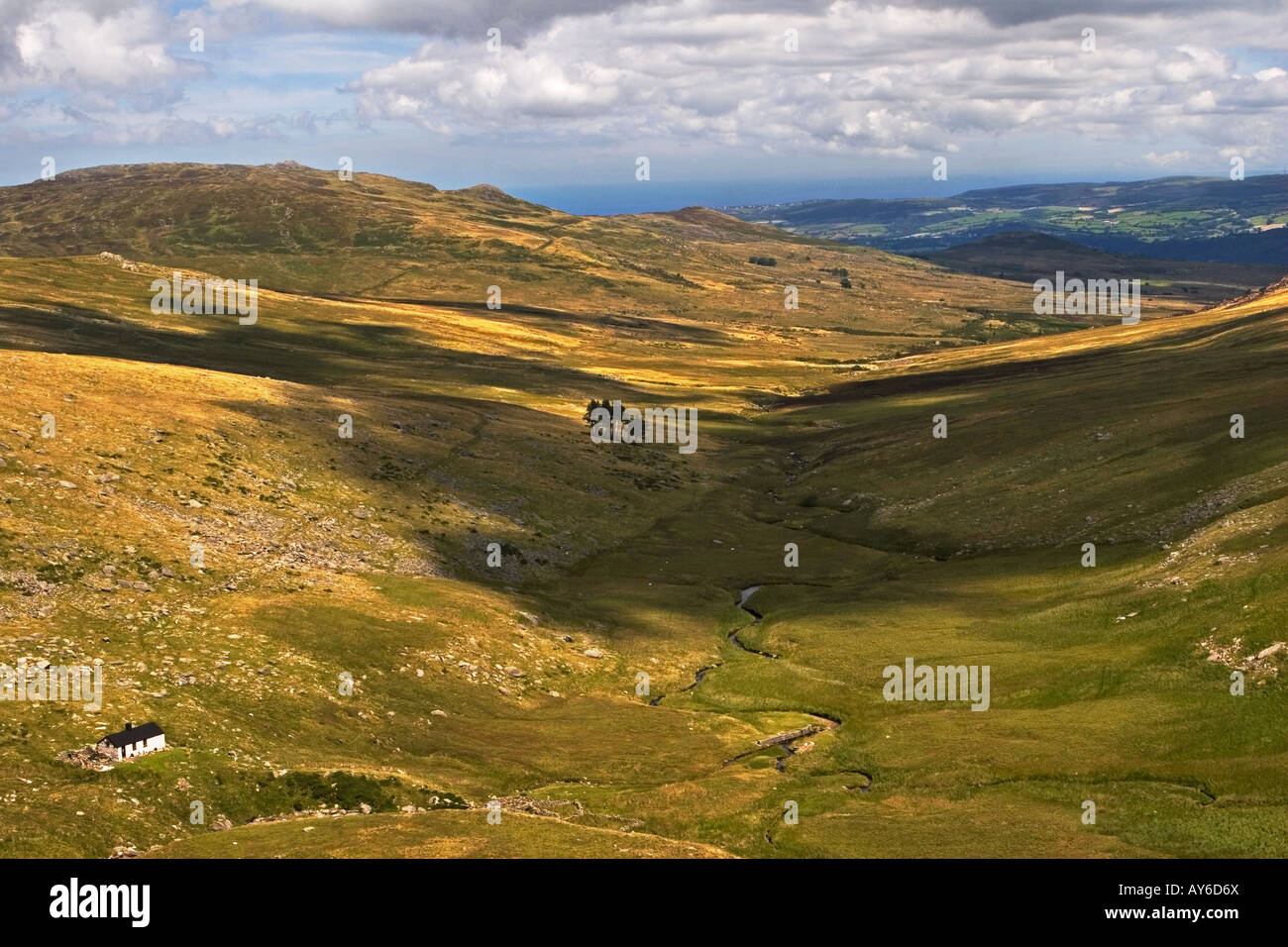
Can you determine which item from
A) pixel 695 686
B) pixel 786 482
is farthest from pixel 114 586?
pixel 786 482

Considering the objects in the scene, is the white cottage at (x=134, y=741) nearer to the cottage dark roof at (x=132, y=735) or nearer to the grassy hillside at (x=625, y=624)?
the cottage dark roof at (x=132, y=735)

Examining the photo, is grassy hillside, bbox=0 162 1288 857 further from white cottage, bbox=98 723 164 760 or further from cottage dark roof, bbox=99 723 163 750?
cottage dark roof, bbox=99 723 163 750

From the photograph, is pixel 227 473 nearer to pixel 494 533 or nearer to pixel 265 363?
pixel 494 533

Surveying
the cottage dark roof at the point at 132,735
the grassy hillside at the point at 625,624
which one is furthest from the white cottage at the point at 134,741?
the grassy hillside at the point at 625,624

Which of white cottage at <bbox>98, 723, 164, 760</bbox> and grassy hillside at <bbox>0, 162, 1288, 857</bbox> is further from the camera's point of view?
white cottage at <bbox>98, 723, 164, 760</bbox>

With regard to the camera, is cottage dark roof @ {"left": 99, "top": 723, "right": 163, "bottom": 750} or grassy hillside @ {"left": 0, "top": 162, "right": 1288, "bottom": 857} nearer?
grassy hillside @ {"left": 0, "top": 162, "right": 1288, "bottom": 857}

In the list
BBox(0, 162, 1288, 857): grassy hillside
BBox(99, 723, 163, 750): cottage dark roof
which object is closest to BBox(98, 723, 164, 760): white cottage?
BBox(99, 723, 163, 750): cottage dark roof
